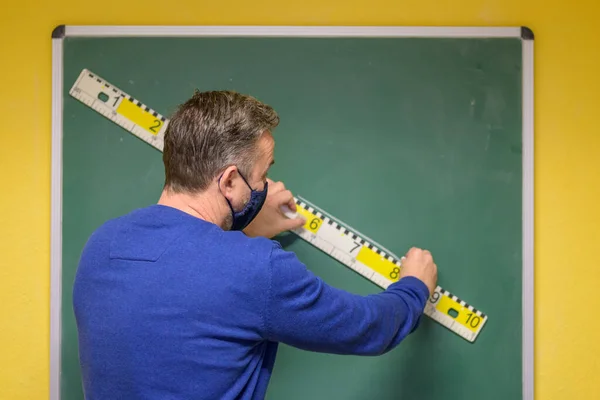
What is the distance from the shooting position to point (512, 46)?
1663 millimetres

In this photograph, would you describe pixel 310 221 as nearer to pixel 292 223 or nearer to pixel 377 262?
pixel 292 223

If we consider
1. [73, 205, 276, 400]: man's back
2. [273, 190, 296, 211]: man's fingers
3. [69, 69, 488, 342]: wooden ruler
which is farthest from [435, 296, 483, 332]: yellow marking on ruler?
[73, 205, 276, 400]: man's back

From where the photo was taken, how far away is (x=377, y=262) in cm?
166

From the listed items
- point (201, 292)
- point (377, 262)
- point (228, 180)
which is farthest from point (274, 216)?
point (201, 292)

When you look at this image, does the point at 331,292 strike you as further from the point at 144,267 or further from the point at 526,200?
the point at 526,200

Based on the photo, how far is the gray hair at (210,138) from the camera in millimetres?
1103

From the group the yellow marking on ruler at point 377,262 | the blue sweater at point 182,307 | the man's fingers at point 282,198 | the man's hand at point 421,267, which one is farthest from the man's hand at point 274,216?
the blue sweater at point 182,307

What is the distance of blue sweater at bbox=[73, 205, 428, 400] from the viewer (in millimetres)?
1014

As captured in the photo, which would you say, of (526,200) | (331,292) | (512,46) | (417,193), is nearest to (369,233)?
(417,193)

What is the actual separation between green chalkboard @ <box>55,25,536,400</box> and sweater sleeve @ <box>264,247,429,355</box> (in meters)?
0.46

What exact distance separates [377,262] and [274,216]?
33cm

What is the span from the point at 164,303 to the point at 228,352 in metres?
0.15

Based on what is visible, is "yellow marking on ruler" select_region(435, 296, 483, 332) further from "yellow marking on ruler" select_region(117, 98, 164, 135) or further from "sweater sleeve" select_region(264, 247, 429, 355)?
"yellow marking on ruler" select_region(117, 98, 164, 135)

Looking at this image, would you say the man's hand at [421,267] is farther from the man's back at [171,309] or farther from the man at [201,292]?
the man's back at [171,309]
